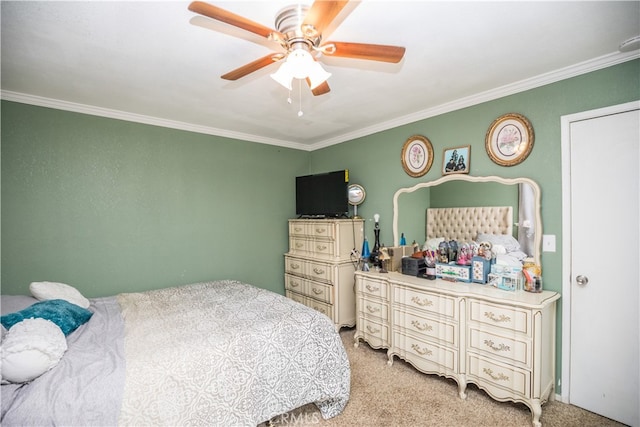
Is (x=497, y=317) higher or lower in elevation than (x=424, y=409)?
higher

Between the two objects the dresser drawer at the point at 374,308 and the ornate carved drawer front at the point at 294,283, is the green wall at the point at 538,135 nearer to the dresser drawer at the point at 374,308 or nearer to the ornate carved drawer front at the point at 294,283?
Result: the dresser drawer at the point at 374,308

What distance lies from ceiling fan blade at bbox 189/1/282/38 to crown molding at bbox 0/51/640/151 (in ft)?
7.02

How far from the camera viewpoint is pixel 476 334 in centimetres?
232

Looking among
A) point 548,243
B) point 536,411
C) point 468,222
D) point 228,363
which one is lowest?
point 536,411

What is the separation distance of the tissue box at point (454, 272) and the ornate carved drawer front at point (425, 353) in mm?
584

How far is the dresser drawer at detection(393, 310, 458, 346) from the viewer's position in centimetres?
245

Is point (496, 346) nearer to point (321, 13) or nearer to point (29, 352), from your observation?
Result: point (321, 13)

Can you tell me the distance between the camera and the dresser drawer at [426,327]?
96.4 inches

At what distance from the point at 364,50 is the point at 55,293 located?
2.75m

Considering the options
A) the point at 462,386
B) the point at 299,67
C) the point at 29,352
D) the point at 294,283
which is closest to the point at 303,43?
the point at 299,67

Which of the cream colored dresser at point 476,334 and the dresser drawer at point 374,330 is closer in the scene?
the cream colored dresser at point 476,334

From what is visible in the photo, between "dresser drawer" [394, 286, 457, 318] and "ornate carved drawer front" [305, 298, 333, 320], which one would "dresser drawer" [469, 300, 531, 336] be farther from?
"ornate carved drawer front" [305, 298, 333, 320]

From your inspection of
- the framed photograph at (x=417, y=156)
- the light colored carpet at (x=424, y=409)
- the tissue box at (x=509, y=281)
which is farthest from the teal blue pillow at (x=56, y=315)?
the framed photograph at (x=417, y=156)

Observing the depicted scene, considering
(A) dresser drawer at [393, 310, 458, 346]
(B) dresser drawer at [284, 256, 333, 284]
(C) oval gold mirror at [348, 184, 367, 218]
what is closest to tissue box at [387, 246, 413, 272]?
Answer: (A) dresser drawer at [393, 310, 458, 346]
